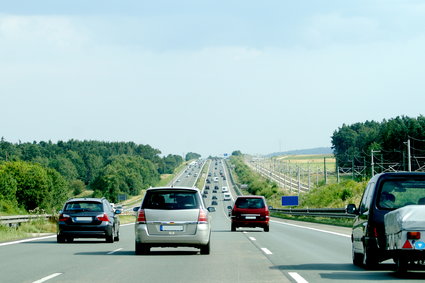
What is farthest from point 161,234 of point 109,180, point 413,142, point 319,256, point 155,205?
point 109,180

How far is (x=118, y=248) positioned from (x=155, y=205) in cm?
388

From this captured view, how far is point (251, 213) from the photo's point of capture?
120 feet

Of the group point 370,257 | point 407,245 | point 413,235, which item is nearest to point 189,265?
point 370,257

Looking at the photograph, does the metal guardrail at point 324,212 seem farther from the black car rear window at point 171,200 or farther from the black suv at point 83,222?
the black car rear window at point 171,200

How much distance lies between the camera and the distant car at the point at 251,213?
36.6m

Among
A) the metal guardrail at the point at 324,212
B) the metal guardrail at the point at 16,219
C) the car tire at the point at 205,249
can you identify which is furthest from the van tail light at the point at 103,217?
the metal guardrail at the point at 324,212

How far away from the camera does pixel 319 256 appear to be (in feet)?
62.3

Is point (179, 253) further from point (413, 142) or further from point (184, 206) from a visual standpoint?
point (413, 142)

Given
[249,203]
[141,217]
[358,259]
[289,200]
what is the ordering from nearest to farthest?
[358,259]
[141,217]
[249,203]
[289,200]

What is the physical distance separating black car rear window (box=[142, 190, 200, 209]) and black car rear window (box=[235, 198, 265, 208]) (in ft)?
57.7

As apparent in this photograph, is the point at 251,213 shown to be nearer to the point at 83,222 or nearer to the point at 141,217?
the point at 83,222

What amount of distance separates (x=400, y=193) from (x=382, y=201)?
0.38 metres

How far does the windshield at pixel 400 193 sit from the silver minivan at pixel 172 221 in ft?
21.1

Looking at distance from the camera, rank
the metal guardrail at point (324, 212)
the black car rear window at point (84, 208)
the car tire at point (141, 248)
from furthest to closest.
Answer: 1. the metal guardrail at point (324, 212)
2. the black car rear window at point (84, 208)
3. the car tire at point (141, 248)
